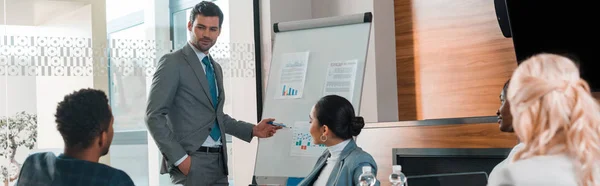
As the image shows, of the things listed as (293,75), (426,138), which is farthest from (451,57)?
(293,75)

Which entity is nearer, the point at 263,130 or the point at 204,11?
the point at 204,11

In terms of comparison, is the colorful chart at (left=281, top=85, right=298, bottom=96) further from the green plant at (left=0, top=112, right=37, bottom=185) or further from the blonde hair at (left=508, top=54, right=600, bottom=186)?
the blonde hair at (left=508, top=54, right=600, bottom=186)

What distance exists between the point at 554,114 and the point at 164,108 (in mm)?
2500

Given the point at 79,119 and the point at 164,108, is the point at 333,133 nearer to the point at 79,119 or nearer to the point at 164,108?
the point at 164,108

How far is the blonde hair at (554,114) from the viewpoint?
1675 millimetres

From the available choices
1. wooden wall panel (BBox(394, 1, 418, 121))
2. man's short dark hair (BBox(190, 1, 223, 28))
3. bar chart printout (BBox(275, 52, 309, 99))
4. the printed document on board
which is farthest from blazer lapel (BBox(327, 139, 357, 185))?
wooden wall panel (BBox(394, 1, 418, 121))

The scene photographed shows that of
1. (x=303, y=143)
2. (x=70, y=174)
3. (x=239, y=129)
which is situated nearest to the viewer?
(x=70, y=174)

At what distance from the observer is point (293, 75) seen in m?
4.72

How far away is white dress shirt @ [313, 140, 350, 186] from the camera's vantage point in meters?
3.50

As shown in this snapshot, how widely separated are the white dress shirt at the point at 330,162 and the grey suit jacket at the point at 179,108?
646mm

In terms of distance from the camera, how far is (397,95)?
546 centimetres

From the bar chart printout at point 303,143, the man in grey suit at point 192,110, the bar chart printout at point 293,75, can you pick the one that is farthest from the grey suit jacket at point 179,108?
the bar chart printout at point 293,75

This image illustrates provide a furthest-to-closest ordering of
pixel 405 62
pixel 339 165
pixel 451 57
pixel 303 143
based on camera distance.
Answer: pixel 405 62, pixel 451 57, pixel 303 143, pixel 339 165

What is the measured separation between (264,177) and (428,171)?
3.31 ft
